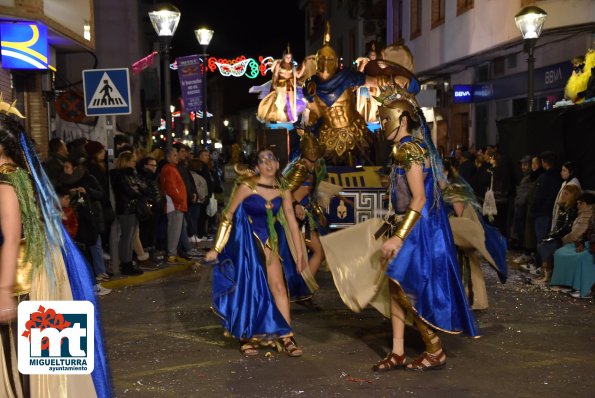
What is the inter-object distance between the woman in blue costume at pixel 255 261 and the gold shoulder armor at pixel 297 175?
61.5 inches

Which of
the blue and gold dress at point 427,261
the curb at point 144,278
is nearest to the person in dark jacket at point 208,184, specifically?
the curb at point 144,278

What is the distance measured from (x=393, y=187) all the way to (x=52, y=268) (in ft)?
10.0

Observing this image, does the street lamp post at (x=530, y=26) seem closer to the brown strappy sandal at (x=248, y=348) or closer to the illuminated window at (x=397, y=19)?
the brown strappy sandal at (x=248, y=348)

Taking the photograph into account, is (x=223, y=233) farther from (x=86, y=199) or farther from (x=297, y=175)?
(x=86, y=199)

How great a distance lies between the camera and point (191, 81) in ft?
64.5

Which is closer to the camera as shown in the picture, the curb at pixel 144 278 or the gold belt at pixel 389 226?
the gold belt at pixel 389 226

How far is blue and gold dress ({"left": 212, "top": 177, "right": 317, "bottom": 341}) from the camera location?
23.0 feet

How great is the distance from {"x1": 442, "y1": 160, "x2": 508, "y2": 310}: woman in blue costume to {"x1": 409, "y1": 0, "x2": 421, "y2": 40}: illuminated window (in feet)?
66.8

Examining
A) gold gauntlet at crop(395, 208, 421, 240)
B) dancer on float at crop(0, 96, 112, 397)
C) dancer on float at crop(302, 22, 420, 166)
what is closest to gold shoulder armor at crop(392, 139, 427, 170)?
gold gauntlet at crop(395, 208, 421, 240)

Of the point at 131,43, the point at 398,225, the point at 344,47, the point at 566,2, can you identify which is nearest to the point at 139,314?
the point at 398,225

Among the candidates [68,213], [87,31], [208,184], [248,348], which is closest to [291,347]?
[248,348]

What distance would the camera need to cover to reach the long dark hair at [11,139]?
404 centimetres

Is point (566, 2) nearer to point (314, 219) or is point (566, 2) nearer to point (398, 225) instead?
point (314, 219)

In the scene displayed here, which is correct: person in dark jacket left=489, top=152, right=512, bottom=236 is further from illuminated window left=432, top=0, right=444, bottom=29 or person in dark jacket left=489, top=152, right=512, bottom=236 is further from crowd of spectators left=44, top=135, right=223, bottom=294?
illuminated window left=432, top=0, right=444, bottom=29
